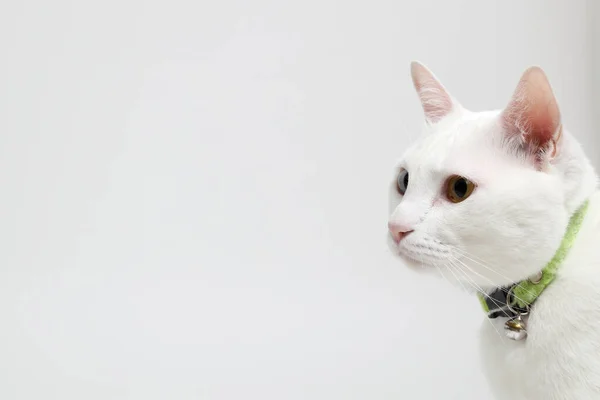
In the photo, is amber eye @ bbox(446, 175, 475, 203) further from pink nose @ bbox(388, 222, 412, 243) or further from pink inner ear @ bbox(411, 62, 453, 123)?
pink inner ear @ bbox(411, 62, 453, 123)

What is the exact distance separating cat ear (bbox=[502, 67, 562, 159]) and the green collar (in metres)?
0.10

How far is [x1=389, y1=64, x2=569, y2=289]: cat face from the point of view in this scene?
78 cm

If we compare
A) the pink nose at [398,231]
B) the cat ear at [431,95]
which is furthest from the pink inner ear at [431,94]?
the pink nose at [398,231]

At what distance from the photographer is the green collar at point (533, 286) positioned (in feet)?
2.65

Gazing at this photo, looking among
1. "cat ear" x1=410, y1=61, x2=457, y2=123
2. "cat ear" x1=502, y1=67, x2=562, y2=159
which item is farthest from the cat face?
"cat ear" x1=410, y1=61, x2=457, y2=123

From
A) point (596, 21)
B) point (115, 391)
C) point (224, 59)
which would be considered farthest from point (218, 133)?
point (596, 21)

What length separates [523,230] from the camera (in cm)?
78

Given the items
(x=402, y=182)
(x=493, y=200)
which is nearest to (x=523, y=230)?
(x=493, y=200)

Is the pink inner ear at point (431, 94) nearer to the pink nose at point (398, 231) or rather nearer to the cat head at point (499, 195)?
the cat head at point (499, 195)

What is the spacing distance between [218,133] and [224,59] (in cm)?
20

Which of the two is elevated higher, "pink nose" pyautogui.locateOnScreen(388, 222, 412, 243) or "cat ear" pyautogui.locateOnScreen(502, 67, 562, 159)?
"cat ear" pyautogui.locateOnScreen(502, 67, 562, 159)

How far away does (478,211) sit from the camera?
0.79m

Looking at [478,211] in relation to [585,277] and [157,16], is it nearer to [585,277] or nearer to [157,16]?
[585,277]

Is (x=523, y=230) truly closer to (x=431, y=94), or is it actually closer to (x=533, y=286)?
(x=533, y=286)
